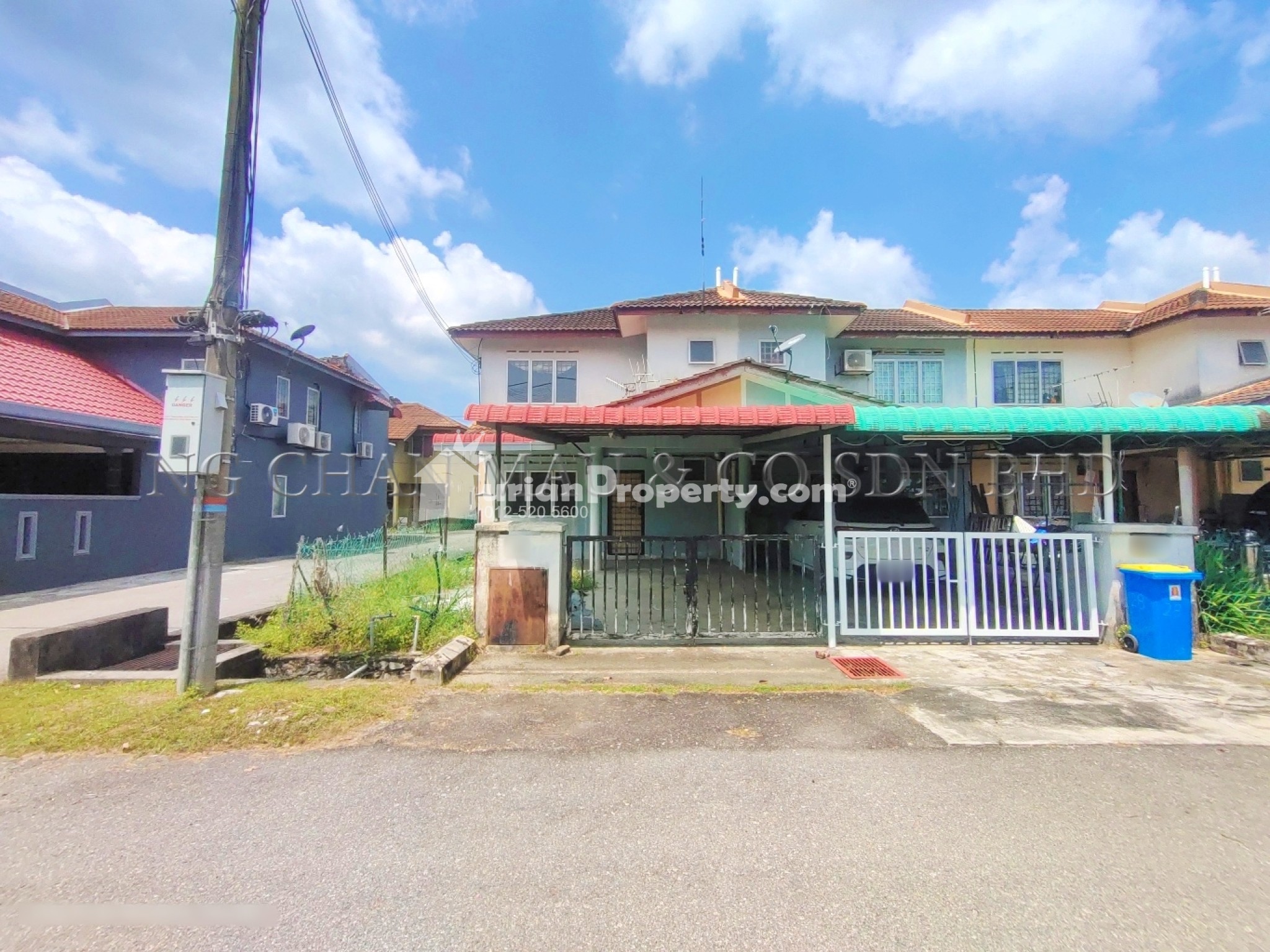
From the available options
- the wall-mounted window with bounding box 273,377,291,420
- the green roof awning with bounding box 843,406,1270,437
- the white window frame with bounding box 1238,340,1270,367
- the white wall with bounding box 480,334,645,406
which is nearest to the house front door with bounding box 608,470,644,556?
the white wall with bounding box 480,334,645,406

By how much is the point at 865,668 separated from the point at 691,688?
1843mm

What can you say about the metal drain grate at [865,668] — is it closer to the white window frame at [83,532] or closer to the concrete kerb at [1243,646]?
the concrete kerb at [1243,646]

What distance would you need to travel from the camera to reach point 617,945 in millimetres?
2012

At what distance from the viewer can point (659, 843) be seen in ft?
8.62

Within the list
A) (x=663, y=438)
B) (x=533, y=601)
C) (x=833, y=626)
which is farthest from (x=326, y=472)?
(x=833, y=626)

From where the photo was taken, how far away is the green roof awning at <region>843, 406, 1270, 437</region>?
592 cm

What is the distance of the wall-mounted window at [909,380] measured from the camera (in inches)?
639

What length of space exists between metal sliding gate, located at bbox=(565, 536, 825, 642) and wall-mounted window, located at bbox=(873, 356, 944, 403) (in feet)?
28.2

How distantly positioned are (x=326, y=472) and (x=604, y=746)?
18.4 meters

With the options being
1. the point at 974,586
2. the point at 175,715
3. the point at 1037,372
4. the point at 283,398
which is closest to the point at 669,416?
the point at 974,586

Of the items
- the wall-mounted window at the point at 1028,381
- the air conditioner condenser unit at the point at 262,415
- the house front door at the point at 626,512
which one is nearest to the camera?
the house front door at the point at 626,512

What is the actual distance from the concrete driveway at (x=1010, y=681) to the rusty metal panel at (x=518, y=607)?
0.22 m

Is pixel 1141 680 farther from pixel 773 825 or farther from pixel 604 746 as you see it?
pixel 604 746

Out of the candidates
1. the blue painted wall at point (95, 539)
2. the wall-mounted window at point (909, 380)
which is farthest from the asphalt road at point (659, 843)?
the wall-mounted window at point (909, 380)
